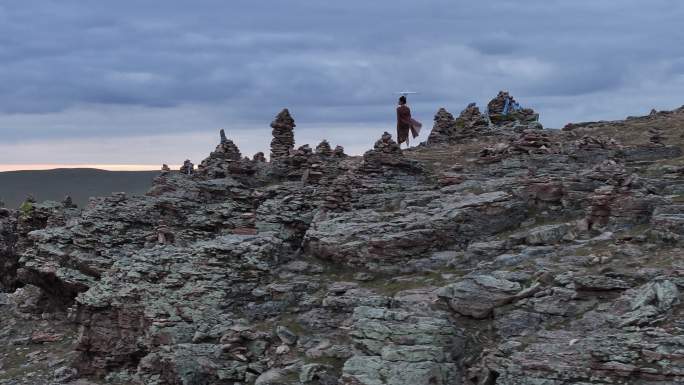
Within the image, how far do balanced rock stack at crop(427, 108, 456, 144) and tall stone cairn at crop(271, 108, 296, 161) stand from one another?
13.2 metres

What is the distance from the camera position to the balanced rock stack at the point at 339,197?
120 ft

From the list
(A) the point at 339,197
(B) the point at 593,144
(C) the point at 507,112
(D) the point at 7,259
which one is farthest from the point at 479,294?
(D) the point at 7,259

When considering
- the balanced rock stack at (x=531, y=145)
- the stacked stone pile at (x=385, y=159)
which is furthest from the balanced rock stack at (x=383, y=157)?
the balanced rock stack at (x=531, y=145)

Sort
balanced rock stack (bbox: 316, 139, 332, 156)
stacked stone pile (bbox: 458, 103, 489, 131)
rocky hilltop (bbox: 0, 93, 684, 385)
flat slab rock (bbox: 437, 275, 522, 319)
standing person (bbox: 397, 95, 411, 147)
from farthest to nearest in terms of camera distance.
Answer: stacked stone pile (bbox: 458, 103, 489, 131)
balanced rock stack (bbox: 316, 139, 332, 156)
standing person (bbox: 397, 95, 411, 147)
flat slab rock (bbox: 437, 275, 522, 319)
rocky hilltop (bbox: 0, 93, 684, 385)

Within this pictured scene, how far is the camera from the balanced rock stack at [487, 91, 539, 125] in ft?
194

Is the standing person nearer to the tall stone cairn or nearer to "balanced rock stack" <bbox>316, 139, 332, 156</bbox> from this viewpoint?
"balanced rock stack" <bbox>316, 139, 332, 156</bbox>

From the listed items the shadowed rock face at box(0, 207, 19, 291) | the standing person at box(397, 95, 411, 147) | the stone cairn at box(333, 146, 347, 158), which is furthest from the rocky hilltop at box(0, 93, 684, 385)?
the shadowed rock face at box(0, 207, 19, 291)

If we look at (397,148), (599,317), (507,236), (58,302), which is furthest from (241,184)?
(599,317)

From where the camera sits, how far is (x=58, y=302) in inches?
1713

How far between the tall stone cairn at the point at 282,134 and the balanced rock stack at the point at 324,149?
2.72 metres

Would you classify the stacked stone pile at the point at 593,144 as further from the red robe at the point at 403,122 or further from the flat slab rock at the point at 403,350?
the flat slab rock at the point at 403,350

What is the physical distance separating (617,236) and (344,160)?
79.1 feet

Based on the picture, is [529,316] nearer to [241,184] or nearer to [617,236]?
[617,236]

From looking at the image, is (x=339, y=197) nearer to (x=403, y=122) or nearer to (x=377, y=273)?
(x=377, y=273)
